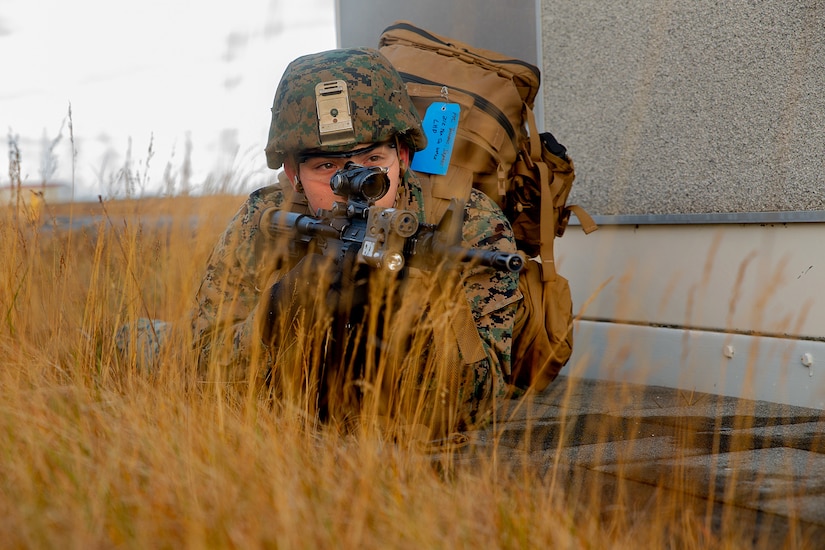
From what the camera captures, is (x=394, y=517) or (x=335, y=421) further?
(x=335, y=421)

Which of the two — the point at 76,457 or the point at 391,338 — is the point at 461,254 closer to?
the point at 391,338

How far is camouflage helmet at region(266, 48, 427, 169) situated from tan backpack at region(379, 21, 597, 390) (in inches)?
11.8

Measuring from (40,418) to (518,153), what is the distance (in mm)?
2064

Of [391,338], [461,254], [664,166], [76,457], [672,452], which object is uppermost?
[664,166]

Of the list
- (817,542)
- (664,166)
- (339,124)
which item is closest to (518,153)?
(664,166)

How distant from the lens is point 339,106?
3.02m

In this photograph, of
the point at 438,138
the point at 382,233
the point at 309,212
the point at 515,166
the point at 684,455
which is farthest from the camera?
the point at 515,166

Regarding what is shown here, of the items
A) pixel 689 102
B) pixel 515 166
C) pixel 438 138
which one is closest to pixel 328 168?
pixel 438 138

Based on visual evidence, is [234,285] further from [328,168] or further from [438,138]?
[438,138]

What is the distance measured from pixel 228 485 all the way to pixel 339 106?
58.4 inches

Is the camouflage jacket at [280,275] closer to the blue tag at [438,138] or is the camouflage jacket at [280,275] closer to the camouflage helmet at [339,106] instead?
the blue tag at [438,138]

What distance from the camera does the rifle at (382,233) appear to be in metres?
2.35

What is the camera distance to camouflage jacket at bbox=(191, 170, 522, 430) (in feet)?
9.62

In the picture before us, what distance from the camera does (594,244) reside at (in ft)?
Result: 13.8
